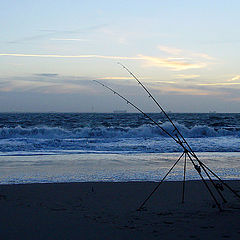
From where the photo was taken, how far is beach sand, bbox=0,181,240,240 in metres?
4.27

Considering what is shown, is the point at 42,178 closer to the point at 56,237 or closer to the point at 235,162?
the point at 56,237

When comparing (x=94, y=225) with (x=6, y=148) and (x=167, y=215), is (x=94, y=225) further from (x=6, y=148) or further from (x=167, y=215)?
(x=6, y=148)

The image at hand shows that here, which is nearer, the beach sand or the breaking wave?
the beach sand

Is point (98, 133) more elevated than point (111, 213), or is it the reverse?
point (98, 133)

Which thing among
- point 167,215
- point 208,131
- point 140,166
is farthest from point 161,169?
point 208,131

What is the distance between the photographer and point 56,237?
13.7ft

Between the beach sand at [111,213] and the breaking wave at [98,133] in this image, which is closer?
the beach sand at [111,213]

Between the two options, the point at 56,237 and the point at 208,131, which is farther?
the point at 208,131

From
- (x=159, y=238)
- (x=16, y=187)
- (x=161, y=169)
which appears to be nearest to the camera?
(x=159, y=238)

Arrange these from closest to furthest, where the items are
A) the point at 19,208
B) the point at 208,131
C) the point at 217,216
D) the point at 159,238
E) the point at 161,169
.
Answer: the point at 159,238 → the point at 217,216 → the point at 19,208 → the point at 161,169 → the point at 208,131

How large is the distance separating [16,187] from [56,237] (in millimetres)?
3419

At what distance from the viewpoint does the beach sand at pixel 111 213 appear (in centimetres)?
427

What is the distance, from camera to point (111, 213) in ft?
17.3

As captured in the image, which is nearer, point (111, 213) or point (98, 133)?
point (111, 213)
